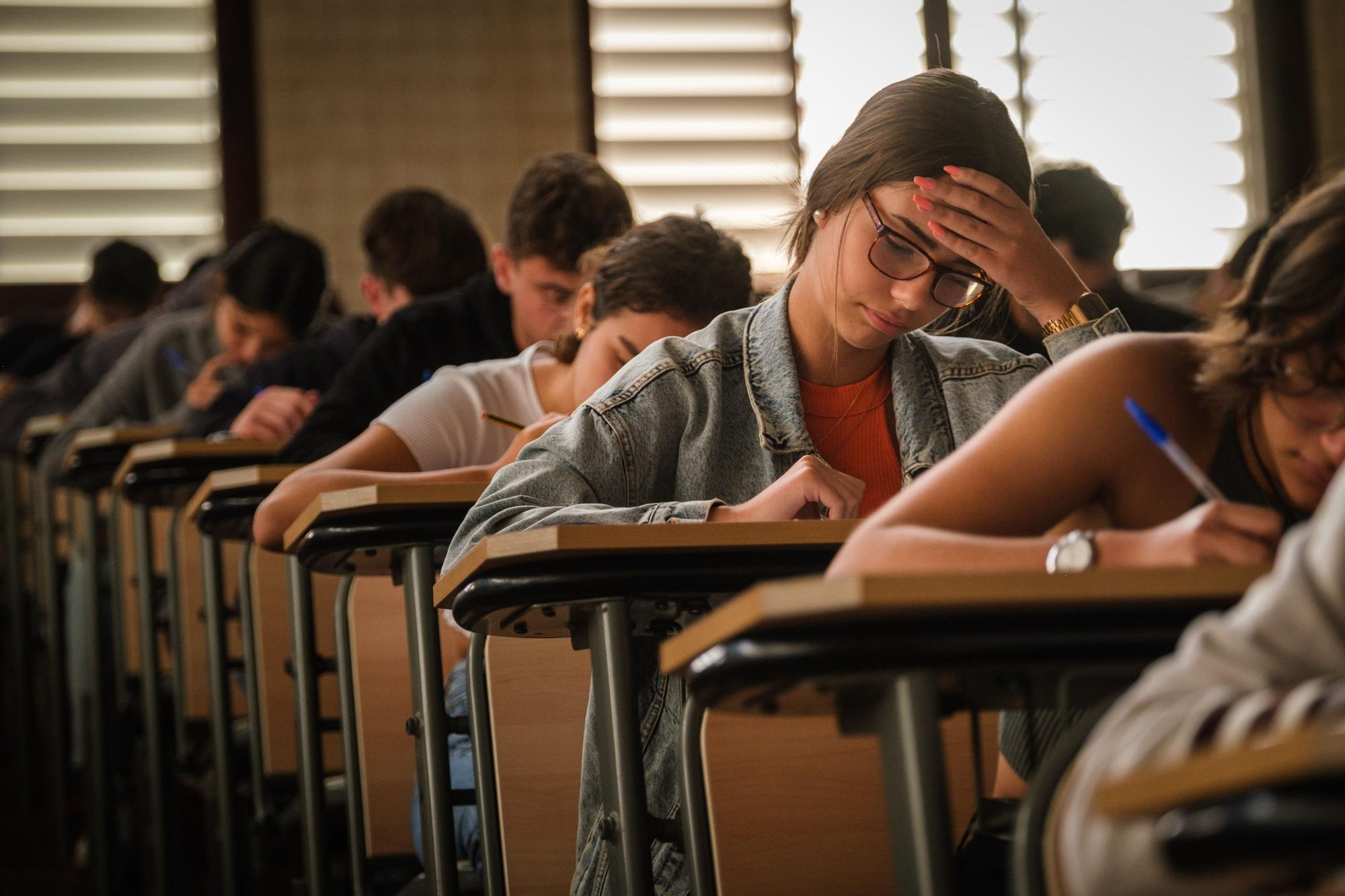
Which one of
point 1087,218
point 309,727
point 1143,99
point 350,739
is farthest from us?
point 1143,99

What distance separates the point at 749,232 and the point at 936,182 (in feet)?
11.9

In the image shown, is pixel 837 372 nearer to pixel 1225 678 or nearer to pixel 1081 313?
pixel 1081 313

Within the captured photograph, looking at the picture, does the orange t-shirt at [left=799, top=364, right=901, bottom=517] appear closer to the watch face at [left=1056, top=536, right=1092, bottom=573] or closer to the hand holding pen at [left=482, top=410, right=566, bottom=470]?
the hand holding pen at [left=482, top=410, right=566, bottom=470]

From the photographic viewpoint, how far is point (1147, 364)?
118 centimetres

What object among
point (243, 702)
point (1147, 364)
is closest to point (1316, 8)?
point (243, 702)

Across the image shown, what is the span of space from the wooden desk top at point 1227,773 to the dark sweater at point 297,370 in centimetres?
285

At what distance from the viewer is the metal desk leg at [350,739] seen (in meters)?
2.10

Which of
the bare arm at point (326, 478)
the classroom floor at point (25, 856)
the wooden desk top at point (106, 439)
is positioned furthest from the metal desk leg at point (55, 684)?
the bare arm at point (326, 478)

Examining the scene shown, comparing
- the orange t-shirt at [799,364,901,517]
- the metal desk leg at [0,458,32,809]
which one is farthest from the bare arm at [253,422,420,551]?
the metal desk leg at [0,458,32,809]

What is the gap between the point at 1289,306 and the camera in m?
1.05

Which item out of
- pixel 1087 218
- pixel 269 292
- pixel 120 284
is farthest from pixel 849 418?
pixel 120 284

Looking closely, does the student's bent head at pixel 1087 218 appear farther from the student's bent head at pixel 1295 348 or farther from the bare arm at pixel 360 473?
the student's bent head at pixel 1295 348

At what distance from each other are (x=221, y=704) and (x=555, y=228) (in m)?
0.96

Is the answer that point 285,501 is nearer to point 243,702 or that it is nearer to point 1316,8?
point 243,702
